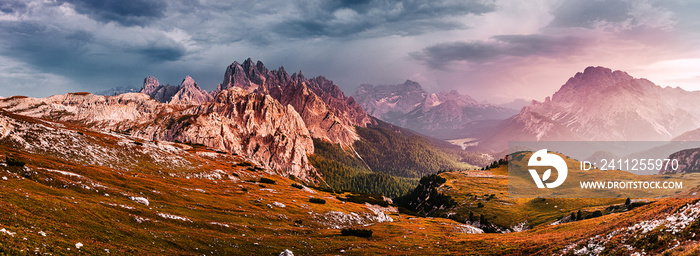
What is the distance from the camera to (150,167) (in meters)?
97.3

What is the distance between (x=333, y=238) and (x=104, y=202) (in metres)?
Result: 37.8

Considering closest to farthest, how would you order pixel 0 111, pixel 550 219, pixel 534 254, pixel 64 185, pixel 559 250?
pixel 559 250 → pixel 534 254 → pixel 64 185 → pixel 0 111 → pixel 550 219

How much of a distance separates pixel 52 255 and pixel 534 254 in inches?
2022

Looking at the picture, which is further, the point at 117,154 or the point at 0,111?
the point at 117,154

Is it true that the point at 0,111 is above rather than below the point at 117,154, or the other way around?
above

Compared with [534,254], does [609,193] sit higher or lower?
lower

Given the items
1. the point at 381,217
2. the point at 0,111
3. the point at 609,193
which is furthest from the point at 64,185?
the point at 609,193

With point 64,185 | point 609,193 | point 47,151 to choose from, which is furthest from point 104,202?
point 609,193

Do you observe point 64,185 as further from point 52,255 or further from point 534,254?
point 534,254

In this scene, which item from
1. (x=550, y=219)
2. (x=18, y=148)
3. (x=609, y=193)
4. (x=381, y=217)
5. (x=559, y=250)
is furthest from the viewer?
(x=609, y=193)

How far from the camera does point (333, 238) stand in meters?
57.4

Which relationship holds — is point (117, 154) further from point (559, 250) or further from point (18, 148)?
point (559, 250)

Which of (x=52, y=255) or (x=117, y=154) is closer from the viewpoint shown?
(x=52, y=255)

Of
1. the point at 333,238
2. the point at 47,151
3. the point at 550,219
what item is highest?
the point at 47,151
